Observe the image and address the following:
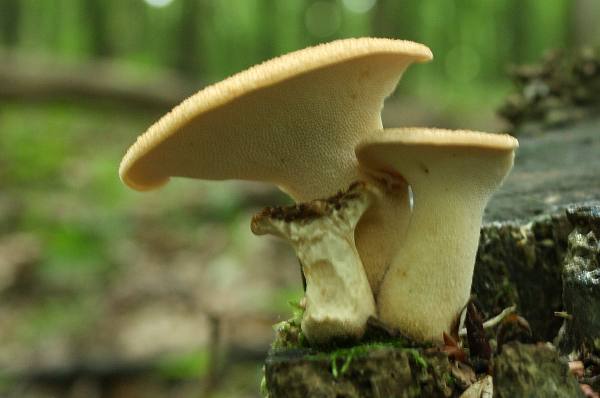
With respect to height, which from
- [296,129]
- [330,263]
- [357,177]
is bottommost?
[330,263]

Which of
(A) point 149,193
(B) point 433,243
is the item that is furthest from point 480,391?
(A) point 149,193

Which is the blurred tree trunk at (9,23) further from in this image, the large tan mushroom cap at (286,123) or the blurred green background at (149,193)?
the large tan mushroom cap at (286,123)

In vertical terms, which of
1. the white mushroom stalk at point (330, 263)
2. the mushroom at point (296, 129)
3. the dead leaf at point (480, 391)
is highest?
the mushroom at point (296, 129)

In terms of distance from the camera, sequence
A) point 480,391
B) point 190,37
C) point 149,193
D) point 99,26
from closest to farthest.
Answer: point 480,391
point 149,193
point 190,37
point 99,26

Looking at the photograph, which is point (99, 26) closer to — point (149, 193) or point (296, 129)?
point (149, 193)

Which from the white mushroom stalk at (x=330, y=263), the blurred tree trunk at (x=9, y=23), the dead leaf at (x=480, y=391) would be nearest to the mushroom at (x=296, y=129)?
the white mushroom stalk at (x=330, y=263)

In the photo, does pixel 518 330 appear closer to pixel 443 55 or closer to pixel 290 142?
pixel 290 142
